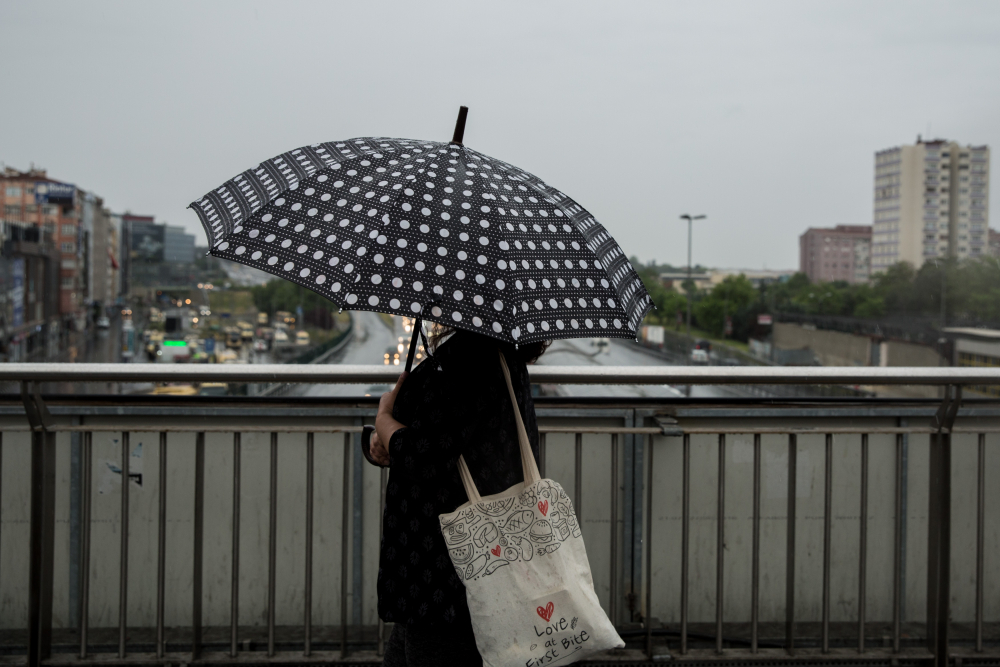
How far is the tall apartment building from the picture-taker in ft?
157

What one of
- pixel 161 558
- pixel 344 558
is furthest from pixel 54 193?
pixel 344 558

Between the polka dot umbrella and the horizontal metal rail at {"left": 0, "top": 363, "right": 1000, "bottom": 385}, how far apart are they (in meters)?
0.76

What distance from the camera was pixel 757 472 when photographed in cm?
270

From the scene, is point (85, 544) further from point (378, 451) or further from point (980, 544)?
point (980, 544)

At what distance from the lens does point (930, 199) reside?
5047 centimetres

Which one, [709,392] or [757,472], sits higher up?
[709,392]

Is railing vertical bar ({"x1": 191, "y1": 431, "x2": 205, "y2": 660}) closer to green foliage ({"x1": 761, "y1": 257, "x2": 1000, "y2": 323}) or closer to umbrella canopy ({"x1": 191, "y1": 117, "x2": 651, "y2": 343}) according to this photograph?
umbrella canopy ({"x1": 191, "y1": 117, "x2": 651, "y2": 343})

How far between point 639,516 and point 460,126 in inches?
67.9

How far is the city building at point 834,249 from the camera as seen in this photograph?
40.0 meters

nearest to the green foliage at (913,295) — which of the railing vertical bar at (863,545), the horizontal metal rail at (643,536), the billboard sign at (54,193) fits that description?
the horizontal metal rail at (643,536)

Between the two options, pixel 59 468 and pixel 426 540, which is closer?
pixel 426 540

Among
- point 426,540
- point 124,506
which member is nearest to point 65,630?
point 124,506

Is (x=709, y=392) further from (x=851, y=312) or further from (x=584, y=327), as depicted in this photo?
(x=851, y=312)

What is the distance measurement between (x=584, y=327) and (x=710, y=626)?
6.85 feet
